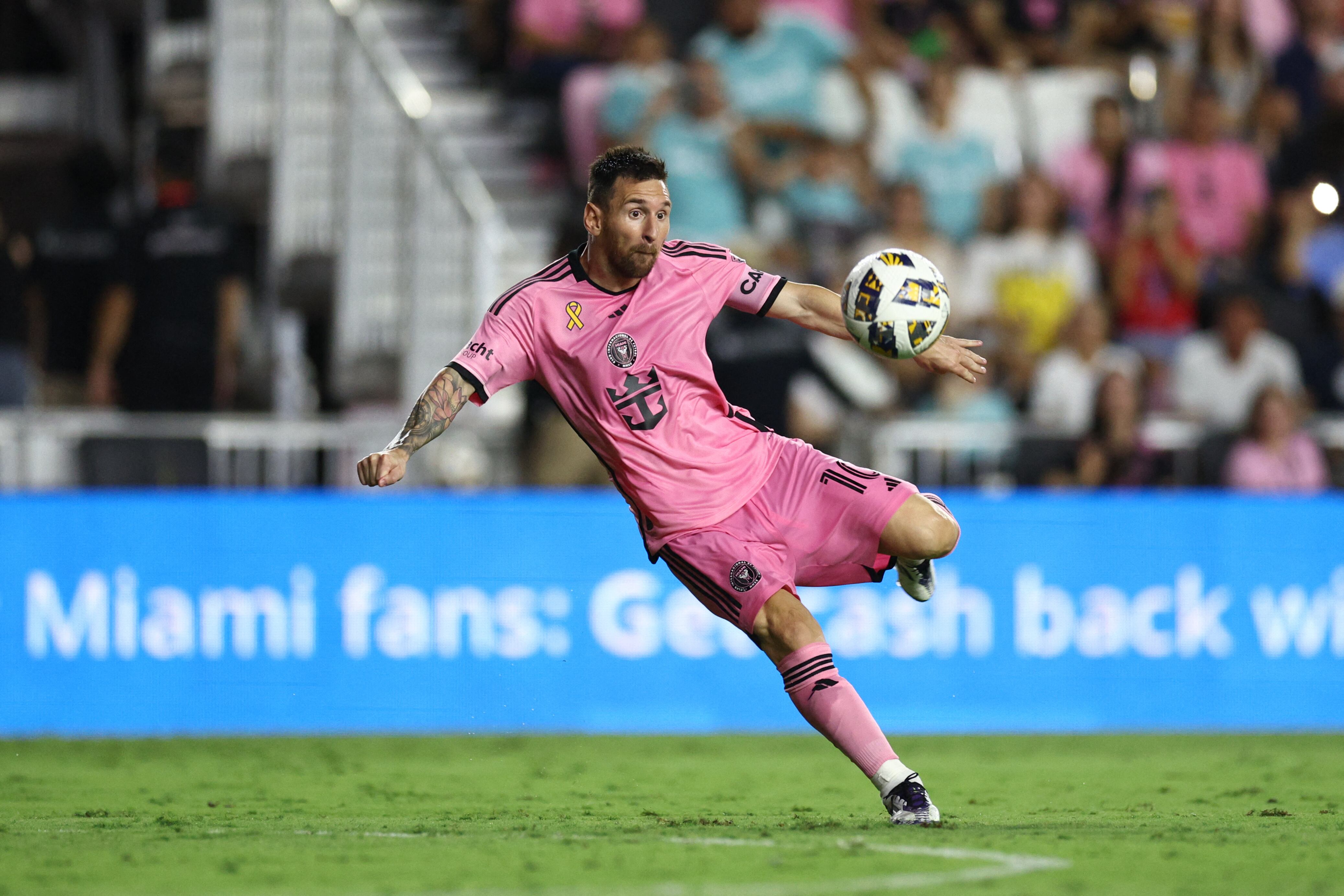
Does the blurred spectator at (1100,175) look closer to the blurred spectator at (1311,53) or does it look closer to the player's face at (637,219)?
the blurred spectator at (1311,53)

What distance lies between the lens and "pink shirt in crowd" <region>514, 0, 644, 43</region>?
1564cm

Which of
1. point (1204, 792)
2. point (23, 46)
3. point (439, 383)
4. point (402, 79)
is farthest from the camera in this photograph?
point (23, 46)

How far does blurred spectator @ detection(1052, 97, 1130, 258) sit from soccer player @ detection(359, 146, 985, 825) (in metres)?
7.78

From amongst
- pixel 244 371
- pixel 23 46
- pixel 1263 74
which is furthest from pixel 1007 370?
pixel 23 46

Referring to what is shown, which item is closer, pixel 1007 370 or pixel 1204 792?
pixel 1204 792

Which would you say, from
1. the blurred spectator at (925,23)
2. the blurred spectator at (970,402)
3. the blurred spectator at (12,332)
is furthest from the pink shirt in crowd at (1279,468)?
the blurred spectator at (12,332)

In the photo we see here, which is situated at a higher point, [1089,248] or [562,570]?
[1089,248]

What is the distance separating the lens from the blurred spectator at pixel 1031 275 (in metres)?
14.0

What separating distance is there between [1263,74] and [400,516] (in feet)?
27.8

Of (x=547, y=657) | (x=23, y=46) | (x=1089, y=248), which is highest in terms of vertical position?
(x=23, y=46)

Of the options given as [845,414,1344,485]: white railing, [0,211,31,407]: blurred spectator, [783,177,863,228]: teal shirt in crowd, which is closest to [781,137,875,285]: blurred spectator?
[783,177,863,228]: teal shirt in crowd

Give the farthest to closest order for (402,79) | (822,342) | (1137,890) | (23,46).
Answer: (23,46) < (402,79) < (822,342) < (1137,890)

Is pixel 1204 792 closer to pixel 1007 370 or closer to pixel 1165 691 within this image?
pixel 1165 691

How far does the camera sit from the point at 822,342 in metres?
13.1
